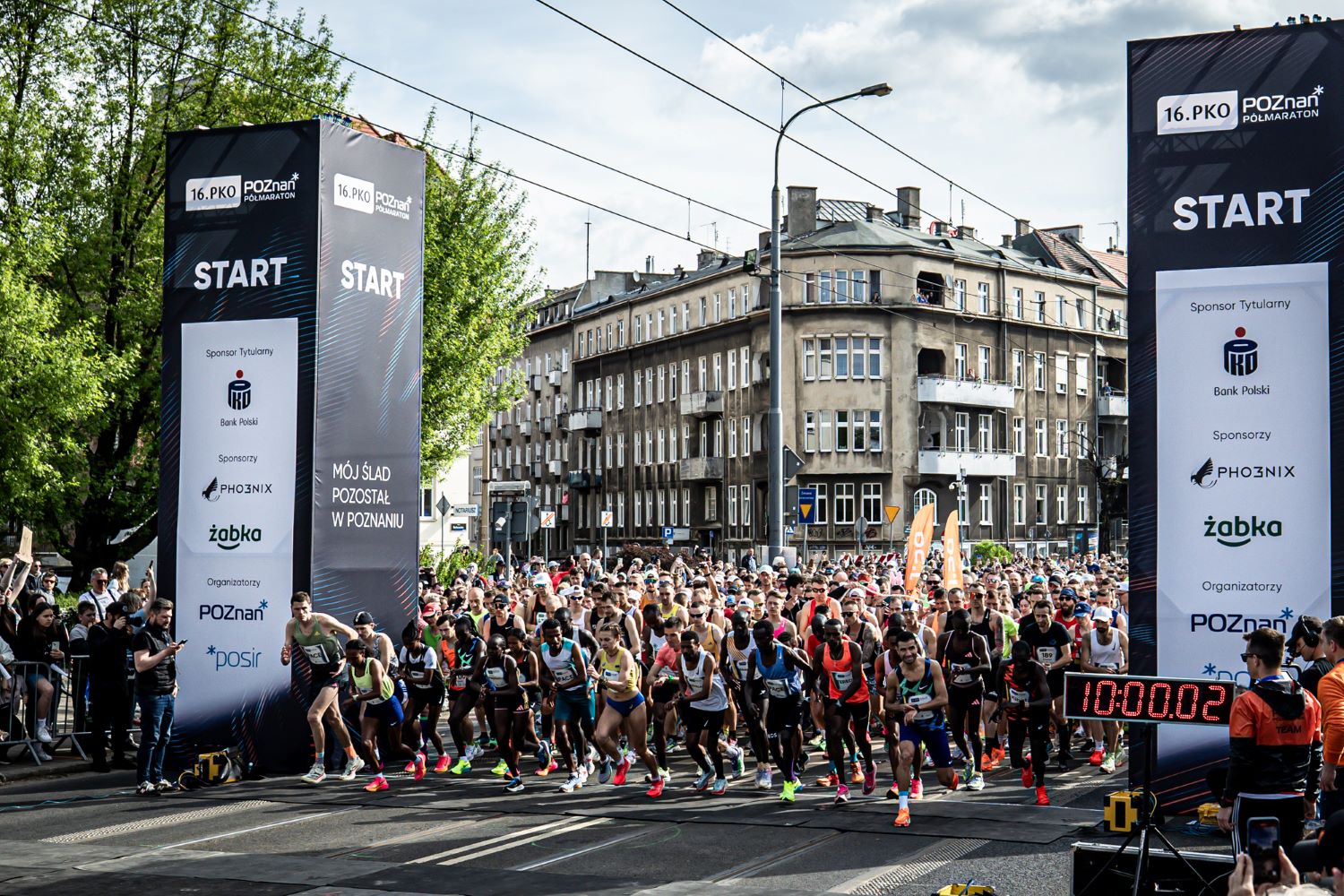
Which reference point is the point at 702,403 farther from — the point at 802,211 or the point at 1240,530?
the point at 1240,530

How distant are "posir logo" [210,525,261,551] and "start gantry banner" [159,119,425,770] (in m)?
0.01

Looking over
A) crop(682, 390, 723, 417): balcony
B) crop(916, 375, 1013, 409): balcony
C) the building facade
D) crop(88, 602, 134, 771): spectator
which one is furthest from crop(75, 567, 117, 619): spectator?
crop(682, 390, 723, 417): balcony

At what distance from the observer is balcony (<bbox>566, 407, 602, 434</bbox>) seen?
3248 inches

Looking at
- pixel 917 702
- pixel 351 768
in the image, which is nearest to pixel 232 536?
pixel 351 768

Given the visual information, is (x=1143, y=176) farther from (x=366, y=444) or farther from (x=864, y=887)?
(x=366, y=444)

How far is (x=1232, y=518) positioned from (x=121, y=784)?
38.8 feet

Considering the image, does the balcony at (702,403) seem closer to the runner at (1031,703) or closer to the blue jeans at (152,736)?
the runner at (1031,703)

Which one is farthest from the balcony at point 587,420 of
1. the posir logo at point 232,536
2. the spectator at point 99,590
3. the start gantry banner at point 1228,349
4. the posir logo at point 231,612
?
the start gantry banner at point 1228,349

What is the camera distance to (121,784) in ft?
54.1

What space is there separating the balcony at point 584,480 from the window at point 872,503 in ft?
70.2

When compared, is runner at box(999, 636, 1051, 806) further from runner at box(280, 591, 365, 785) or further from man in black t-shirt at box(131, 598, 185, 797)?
man in black t-shirt at box(131, 598, 185, 797)

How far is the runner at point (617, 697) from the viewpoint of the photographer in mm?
15672

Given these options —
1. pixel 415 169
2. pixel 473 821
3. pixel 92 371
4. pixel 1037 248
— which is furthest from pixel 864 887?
pixel 1037 248

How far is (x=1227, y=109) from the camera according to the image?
13.6 m
